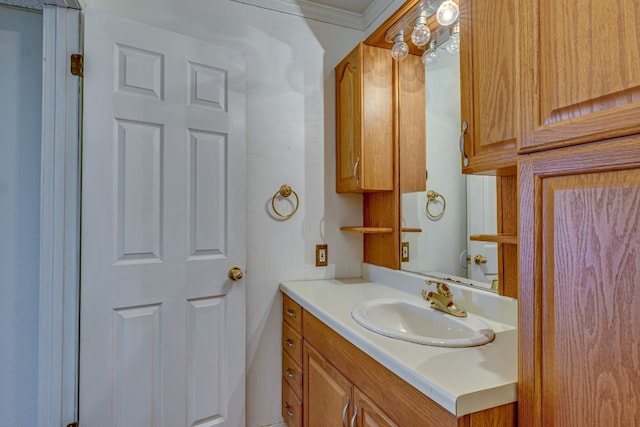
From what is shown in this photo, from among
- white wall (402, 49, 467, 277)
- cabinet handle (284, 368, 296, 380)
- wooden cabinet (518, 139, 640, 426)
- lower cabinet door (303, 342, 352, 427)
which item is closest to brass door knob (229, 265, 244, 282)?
lower cabinet door (303, 342, 352, 427)

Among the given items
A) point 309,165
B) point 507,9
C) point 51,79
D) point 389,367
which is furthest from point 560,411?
point 51,79

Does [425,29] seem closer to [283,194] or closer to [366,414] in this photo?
[283,194]

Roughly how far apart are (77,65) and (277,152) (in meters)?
0.94

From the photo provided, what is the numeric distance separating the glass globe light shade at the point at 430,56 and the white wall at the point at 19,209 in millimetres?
1737

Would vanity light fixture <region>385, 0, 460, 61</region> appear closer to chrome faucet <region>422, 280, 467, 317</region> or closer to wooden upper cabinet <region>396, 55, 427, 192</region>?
wooden upper cabinet <region>396, 55, 427, 192</region>

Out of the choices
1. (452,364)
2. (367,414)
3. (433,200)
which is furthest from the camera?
(433,200)

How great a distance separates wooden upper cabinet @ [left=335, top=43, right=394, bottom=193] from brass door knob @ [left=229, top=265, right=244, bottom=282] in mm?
737

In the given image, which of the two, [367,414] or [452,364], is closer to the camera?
[452,364]

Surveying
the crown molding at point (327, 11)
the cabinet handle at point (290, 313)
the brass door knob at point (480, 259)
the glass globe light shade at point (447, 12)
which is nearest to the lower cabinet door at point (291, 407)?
the cabinet handle at point (290, 313)

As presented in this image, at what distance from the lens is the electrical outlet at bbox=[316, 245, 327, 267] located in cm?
196

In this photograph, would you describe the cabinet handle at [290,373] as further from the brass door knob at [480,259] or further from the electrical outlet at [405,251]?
the brass door knob at [480,259]

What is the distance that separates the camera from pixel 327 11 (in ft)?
6.51

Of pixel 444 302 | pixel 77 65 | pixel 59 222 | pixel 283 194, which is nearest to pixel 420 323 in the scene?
pixel 444 302

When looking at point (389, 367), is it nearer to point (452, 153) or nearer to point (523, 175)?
point (523, 175)
